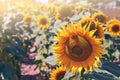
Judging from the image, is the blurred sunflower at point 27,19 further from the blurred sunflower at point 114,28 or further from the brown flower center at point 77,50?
the brown flower center at point 77,50

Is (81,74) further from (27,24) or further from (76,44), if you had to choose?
(27,24)

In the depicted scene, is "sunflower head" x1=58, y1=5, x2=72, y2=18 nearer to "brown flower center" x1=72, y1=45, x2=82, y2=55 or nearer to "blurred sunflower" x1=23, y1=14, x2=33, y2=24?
"blurred sunflower" x1=23, y1=14, x2=33, y2=24

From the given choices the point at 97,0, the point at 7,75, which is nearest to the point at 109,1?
the point at 97,0

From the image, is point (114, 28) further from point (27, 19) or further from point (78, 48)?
point (27, 19)

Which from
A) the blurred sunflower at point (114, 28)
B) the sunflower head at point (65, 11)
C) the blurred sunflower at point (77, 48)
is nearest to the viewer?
the blurred sunflower at point (77, 48)

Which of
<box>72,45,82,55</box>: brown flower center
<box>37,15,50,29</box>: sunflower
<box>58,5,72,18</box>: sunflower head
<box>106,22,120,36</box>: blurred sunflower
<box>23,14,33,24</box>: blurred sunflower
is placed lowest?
<box>23,14,33,24</box>: blurred sunflower

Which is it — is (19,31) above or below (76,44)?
below

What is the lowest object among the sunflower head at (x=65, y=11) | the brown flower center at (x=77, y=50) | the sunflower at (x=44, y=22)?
the sunflower at (x=44, y=22)

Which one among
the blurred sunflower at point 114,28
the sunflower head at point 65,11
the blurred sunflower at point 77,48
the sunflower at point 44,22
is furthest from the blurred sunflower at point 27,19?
the blurred sunflower at point 77,48

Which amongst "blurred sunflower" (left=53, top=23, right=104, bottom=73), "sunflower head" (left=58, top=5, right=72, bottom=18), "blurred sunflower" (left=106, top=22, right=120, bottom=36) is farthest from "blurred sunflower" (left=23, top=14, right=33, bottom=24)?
"blurred sunflower" (left=53, top=23, right=104, bottom=73)
